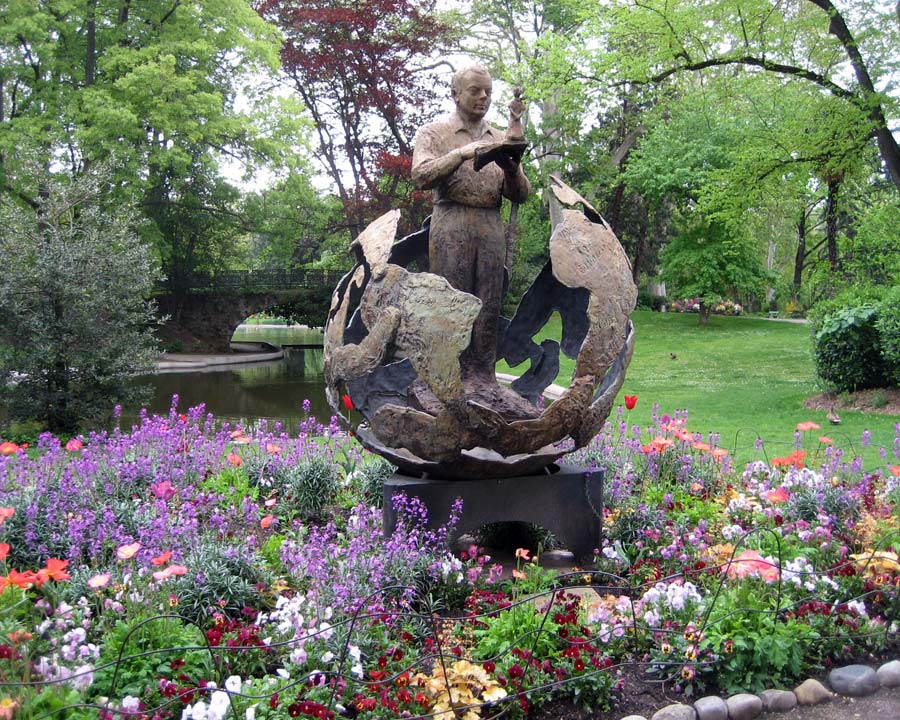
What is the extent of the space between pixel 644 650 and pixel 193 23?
24.0 meters

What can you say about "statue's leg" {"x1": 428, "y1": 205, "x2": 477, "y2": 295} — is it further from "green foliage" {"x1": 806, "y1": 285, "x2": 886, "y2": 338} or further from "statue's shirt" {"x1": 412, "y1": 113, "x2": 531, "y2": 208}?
"green foliage" {"x1": 806, "y1": 285, "x2": 886, "y2": 338}

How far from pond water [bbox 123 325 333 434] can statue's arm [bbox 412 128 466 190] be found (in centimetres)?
717

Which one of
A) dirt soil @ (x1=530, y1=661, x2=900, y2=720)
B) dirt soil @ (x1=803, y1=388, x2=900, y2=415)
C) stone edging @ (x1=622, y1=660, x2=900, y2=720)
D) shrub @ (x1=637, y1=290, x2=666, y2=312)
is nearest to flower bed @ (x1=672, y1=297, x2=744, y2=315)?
shrub @ (x1=637, y1=290, x2=666, y2=312)

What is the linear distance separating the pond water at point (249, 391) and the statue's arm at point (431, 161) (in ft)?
23.5

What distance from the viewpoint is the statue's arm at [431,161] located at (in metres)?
5.03

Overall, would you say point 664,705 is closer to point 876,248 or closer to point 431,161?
point 431,161

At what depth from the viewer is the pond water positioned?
14.4 m

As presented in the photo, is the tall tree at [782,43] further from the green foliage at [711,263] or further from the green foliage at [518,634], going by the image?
the green foliage at [518,634]

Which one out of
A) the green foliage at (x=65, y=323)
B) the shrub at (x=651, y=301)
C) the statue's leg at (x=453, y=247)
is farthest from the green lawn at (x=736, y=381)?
the green foliage at (x=65, y=323)

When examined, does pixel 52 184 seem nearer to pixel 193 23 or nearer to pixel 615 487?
pixel 615 487

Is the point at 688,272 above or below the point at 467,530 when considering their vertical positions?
above

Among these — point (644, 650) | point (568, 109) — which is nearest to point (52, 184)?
point (568, 109)

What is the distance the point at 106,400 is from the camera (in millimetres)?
11633

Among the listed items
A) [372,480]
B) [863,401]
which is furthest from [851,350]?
[372,480]
